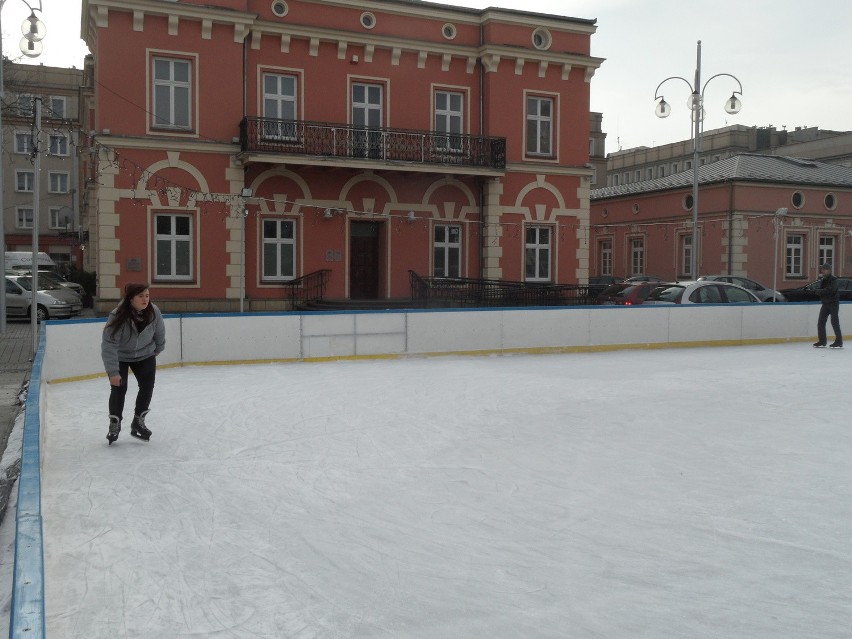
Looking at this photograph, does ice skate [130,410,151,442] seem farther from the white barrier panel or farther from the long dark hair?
the white barrier panel

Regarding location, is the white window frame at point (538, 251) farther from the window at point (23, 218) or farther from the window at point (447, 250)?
the window at point (23, 218)

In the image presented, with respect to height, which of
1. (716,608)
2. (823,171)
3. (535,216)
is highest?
(823,171)

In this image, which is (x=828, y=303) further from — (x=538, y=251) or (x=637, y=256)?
Result: (x=637, y=256)

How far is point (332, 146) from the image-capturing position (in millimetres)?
24781

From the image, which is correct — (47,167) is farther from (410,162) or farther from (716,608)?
(716,608)

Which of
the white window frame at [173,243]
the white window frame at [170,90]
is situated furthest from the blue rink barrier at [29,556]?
the white window frame at [170,90]

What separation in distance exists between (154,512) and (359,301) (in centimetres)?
1827

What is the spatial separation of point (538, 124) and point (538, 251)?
161 inches

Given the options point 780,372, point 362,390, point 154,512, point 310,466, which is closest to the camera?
point 154,512

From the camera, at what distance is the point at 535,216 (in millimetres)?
28031

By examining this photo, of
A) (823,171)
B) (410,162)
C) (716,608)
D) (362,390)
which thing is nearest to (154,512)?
(716,608)

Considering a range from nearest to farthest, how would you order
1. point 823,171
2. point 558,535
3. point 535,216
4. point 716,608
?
point 716,608
point 558,535
point 535,216
point 823,171

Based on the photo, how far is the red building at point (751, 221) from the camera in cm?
3547

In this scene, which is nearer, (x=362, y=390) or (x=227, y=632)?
(x=227, y=632)
